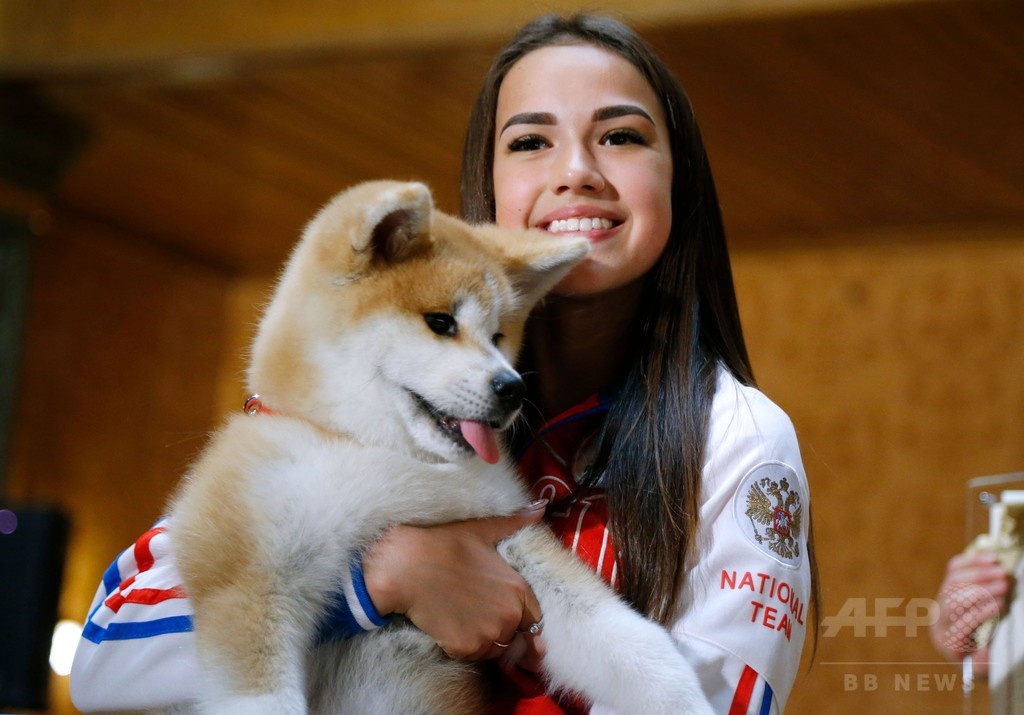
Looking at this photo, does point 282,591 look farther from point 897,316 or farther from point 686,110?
point 897,316

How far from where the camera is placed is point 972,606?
172cm

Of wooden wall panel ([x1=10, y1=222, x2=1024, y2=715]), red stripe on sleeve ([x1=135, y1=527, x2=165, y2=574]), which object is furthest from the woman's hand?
wooden wall panel ([x1=10, y1=222, x2=1024, y2=715])

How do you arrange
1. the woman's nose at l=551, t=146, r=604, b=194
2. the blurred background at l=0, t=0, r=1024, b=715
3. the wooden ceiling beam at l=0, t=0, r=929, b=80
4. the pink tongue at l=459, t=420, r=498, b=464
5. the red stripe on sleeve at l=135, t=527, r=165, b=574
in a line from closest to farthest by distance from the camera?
the pink tongue at l=459, t=420, r=498, b=464
the red stripe on sleeve at l=135, t=527, r=165, b=574
the woman's nose at l=551, t=146, r=604, b=194
the wooden ceiling beam at l=0, t=0, r=929, b=80
the blurred background at l=0, t=0, r=1024, b=715

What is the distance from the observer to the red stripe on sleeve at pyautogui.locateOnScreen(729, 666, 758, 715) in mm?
1317

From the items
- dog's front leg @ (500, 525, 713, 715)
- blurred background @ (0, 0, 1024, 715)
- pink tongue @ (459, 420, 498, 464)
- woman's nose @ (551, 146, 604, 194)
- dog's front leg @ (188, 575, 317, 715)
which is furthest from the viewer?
blurred background @ (0, 0, 1024, 715)

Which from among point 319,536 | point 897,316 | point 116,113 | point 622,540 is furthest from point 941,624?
point 116,113

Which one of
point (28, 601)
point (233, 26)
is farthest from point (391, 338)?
point (233, 26)

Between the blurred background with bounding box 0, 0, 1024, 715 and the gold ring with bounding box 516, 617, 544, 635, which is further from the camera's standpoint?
the blurred background with bounding box 0, 0, 1024, 715

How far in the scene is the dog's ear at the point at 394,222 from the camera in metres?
1.34

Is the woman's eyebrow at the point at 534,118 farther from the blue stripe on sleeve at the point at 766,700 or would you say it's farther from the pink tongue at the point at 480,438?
the blue stripe on sleeve at the point at 766,700

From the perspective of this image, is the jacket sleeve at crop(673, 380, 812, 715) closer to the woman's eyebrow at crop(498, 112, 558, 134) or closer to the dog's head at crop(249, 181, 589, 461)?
the dog's head at crop(249, 181, 589, 461)

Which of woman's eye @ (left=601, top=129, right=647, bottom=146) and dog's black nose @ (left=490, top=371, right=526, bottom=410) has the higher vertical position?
woman's eye @ (left=601, top=129, right=647, bottom=146)

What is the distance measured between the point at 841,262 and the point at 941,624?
3770 mm

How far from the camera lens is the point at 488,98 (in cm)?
187
